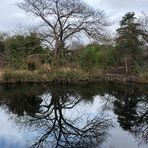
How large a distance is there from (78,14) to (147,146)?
18.2 metres

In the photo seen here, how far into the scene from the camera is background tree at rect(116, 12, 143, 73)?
101ft

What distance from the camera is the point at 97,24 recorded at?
25125 mm

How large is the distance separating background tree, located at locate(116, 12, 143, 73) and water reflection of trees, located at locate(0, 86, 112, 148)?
55.0ft

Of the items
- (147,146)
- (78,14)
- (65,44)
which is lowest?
(147,146)

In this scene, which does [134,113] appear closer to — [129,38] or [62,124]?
[62,124]

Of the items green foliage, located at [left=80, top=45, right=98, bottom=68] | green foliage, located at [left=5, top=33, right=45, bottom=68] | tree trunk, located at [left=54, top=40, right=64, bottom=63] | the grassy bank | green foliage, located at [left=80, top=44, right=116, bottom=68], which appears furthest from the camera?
green foliage, located at [left=80, top=44, right=116, bottom=68]

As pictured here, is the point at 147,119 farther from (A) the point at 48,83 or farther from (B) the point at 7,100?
(A) the point at 48,83

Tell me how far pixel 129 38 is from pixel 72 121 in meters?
21.1

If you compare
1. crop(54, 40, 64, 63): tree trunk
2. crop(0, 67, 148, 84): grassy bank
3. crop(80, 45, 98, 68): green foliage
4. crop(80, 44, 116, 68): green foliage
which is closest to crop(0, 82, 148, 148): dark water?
crop(0, 67, 148, 84): grassy bank

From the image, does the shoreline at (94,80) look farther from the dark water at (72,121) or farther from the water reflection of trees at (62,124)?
the water reflection of trees at (62,124)

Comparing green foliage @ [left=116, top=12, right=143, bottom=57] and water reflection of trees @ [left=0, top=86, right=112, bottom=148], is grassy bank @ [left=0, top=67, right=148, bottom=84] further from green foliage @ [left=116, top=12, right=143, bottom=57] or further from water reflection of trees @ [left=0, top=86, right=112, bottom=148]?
water reflection of trees @ [left=0, top=86, right=112, bottom=148]

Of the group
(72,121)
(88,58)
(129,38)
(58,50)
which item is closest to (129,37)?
(129,38)

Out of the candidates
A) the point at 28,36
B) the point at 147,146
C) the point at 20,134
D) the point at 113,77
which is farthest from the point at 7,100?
the point at 113,77

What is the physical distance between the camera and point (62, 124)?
10312mm
